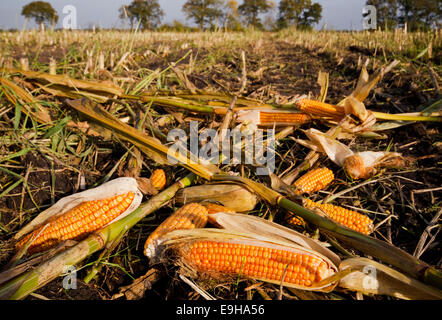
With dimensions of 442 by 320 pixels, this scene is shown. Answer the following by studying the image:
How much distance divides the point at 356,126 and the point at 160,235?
91.8 inches

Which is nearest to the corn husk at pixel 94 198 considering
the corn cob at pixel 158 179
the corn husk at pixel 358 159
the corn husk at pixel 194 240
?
the corn cob at pixel 158 179

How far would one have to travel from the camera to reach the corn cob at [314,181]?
2.36 meters

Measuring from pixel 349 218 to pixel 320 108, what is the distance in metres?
1.28

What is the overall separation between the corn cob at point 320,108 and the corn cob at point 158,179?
1.60 meters

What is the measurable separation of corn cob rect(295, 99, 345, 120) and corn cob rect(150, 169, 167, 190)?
1600 millimetres

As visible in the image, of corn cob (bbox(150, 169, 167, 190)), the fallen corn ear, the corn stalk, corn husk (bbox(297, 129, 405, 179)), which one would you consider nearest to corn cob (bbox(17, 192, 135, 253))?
the fallen corn ear

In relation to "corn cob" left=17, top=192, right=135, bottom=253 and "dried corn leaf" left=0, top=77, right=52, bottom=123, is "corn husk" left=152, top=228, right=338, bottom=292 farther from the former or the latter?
"dried corn leaf" left=0, top=77, right=52, bottom=123

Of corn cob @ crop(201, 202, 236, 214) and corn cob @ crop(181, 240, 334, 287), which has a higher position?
corn cob @ crop(201, 202, 236, 214)

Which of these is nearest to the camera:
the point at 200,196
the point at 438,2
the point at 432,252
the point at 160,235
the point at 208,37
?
the point at 160,235

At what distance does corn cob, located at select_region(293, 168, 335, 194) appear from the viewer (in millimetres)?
2357

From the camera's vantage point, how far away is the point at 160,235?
5.83 feet

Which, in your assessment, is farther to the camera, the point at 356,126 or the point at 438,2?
the point at 438,2
